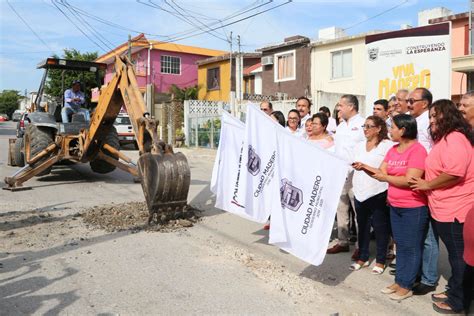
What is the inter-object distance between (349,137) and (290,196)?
1419mm

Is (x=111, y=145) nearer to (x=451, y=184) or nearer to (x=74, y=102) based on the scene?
(x=74, y=102)

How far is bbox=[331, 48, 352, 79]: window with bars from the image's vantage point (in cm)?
2103

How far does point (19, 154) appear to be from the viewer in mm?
12648

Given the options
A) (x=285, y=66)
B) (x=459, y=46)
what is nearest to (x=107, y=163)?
(x=459, y=46)

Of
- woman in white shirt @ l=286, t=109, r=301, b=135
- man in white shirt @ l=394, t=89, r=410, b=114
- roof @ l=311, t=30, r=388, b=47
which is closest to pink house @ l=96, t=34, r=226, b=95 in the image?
roof @ l=311, t=30, r=388, b=47

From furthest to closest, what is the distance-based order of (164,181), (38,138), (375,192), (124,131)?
(124,131)
(38,138)
(164,181)
(375,192)

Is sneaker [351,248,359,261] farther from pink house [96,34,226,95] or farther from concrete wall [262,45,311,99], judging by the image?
pink house [96,34,226,95]

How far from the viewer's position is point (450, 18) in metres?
17.3

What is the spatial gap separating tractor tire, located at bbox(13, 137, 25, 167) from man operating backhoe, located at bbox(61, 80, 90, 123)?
2.72 meters

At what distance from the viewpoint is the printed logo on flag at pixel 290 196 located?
14.5 feet

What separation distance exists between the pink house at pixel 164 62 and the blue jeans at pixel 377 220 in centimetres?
3135

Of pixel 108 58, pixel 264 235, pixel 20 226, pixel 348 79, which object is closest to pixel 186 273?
pixel 264 235

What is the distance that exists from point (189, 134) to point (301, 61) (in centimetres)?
752

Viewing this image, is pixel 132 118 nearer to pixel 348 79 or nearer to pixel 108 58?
pixel 348 79
